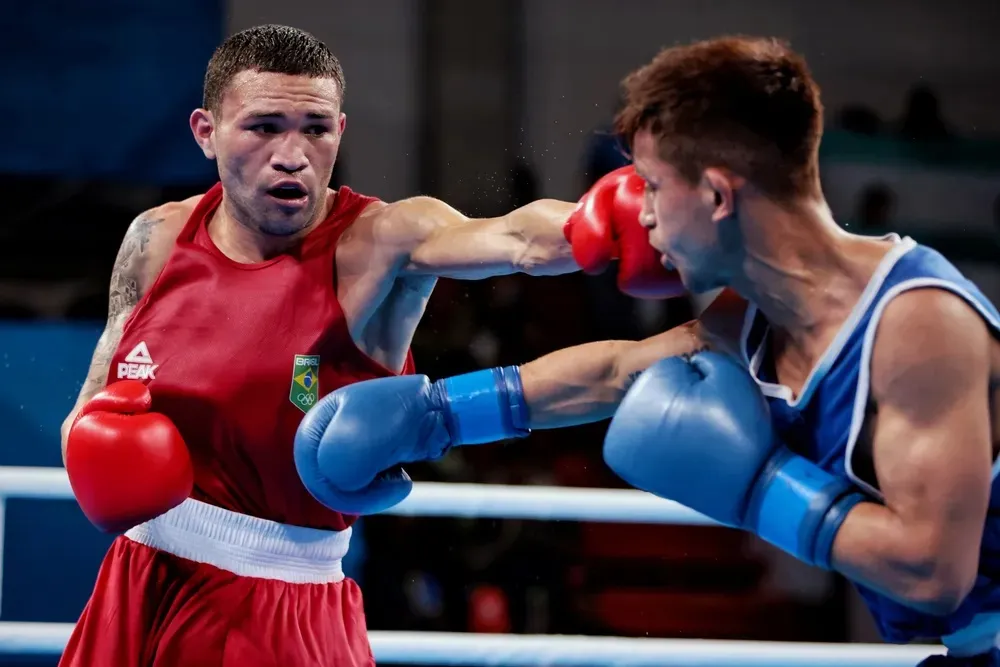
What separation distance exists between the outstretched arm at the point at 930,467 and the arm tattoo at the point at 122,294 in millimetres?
1568

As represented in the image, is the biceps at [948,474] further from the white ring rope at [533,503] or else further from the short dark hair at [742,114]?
the white ring rope at [533,503]

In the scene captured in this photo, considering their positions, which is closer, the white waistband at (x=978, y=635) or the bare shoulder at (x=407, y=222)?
the white waistband at (x=978, y=635)

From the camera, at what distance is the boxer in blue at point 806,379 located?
162cm

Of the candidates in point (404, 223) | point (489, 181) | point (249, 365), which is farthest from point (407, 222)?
point (489, 181)

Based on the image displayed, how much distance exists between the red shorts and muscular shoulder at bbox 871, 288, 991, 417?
1.15m

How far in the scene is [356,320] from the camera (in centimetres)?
233

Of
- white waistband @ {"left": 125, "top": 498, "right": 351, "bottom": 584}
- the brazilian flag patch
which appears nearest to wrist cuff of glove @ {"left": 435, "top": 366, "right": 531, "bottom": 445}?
the brazilian flag patch

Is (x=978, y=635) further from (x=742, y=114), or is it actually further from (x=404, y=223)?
(x=404, y=223)

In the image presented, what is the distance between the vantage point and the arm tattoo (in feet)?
8.16

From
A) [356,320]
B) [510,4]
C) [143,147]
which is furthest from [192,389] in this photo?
[510,4]

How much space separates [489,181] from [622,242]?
347cm

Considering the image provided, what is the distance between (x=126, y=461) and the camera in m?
2.11

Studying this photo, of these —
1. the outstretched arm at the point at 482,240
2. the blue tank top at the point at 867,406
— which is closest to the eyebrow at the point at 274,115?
the outstretched arm at the point at 482,240

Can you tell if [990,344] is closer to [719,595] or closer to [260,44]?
[260,44]
